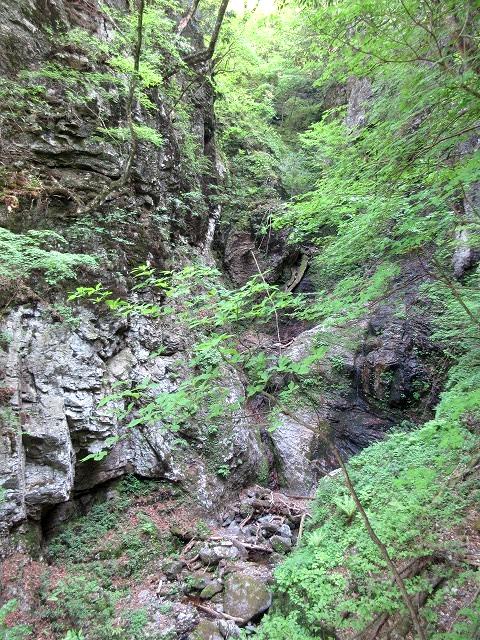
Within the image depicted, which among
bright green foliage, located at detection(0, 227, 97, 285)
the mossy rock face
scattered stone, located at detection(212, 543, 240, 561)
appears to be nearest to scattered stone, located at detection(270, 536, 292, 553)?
scattered stone, located at detection(212, 543, 240, 561)

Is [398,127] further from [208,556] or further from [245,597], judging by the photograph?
[208,556]

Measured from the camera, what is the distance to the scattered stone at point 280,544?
5.89m

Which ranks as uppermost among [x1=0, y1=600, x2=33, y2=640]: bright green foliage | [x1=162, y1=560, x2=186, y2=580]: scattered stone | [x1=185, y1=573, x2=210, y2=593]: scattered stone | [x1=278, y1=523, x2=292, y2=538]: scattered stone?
[x1=0, y1=600, x2=33, y2=640]: bright green foliage

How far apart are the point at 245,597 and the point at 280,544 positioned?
133 cm

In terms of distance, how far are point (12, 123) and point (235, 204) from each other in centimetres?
766

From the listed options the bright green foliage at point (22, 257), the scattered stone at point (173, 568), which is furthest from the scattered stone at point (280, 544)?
the bright green foliage at point (22, 257)

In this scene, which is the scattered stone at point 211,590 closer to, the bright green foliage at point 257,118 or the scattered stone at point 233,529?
the scattered stone at point 233,529

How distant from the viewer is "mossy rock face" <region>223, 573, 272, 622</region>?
15.1ft

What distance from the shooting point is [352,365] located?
32.6ft

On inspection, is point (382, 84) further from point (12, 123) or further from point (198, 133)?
point (198, 133)

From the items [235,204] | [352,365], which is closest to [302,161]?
[235,204]

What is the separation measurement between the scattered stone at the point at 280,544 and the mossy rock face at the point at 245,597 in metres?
0.94

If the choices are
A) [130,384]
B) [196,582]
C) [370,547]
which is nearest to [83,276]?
[130,384]

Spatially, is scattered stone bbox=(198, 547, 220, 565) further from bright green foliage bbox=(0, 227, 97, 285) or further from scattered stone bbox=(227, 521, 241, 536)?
bright green foliage bbox=(0, 227, 97, 285)
